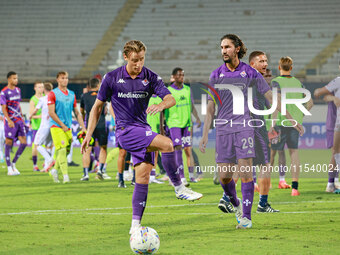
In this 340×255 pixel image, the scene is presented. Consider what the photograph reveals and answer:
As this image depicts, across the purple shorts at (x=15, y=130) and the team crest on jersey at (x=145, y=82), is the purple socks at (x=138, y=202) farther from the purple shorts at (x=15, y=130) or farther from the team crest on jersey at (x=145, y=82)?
the purple shorts at (x=15, y=130)

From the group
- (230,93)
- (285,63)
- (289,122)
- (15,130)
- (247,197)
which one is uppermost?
(285,63)

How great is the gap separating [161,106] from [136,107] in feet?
1.04

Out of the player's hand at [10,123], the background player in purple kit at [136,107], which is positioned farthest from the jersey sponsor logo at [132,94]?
the player's hand at [10,123]

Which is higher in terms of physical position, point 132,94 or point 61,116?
point 132,94

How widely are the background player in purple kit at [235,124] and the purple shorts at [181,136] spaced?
15.1 feet

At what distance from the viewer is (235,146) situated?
22.2 ft

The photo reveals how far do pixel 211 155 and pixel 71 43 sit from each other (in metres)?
18.8

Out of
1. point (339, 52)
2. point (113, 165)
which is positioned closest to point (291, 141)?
point (113, 165)

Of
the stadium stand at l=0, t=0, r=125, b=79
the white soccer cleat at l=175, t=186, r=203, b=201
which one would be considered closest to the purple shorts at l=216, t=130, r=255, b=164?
the white soccer cleat at l=175, t=186, r=203, b=201

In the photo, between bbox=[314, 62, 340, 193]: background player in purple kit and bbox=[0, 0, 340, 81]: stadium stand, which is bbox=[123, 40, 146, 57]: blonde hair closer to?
bbox=[314, 62, 340, 193]: background player in purple kit

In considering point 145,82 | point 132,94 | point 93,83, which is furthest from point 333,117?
point 132,94

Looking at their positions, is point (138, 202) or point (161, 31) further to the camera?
Result: point (161, 31)

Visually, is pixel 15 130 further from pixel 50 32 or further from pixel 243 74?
pixel 50 32

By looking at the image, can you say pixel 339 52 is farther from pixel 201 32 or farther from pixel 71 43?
pixel 71 43
